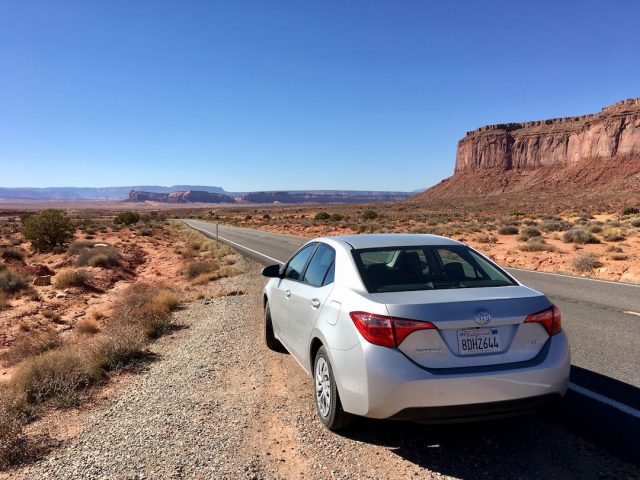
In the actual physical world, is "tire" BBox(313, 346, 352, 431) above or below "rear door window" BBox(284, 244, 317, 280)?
below

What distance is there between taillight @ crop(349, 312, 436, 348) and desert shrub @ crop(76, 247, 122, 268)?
62.6ft

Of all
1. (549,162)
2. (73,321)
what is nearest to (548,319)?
(73,321)

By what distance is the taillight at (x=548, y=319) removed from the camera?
349 cm

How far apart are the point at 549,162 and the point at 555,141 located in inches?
240

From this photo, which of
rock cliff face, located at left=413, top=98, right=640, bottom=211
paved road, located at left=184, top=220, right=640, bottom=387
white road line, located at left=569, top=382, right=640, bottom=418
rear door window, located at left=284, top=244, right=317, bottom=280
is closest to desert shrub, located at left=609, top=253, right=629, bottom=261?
paved road, located at left=184, top=220, right=640, bottom=387

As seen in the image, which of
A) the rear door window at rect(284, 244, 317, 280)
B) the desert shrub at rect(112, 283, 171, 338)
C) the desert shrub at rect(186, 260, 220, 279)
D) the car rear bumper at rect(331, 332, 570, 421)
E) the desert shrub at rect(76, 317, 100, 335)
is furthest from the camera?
the desert shrub at rect(186, 260, 220, 279)

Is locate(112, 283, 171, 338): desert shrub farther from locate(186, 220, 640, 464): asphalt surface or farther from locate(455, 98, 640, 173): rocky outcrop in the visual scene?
locate(455, 98, 640, 173): rocky outcrop

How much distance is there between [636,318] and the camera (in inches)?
303

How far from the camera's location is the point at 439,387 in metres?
3.21

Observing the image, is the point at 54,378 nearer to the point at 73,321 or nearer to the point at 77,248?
the point at 73,321

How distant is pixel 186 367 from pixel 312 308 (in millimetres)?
2521

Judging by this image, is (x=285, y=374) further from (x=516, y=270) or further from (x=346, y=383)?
(x=516, y=270)

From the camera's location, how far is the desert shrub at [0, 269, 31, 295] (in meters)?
14.9

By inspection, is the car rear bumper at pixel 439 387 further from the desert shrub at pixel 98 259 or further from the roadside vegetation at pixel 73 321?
the desert shrub at pixel 98 259
